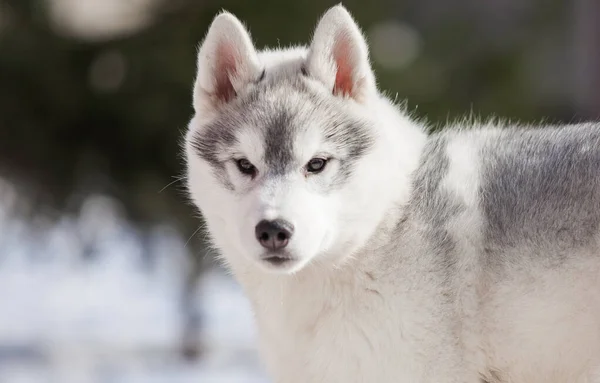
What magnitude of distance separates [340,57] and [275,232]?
0.90m

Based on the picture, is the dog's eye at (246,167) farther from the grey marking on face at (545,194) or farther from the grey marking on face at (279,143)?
the grey marking on face at (545,194)

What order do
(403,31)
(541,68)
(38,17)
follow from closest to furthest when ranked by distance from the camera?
(38,17)
(403,31)
(541,68)

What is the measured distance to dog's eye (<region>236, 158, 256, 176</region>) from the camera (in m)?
3.53

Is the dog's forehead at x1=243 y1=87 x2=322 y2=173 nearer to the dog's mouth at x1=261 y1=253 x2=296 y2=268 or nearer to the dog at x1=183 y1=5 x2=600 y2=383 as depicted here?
the dog at x1=183 y1=5 x2=600 y2=383

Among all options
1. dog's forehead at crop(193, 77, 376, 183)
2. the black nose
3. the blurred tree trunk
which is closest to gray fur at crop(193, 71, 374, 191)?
dog's forehead at crop(193, 77, 376, 183)

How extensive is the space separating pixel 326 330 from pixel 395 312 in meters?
0.28

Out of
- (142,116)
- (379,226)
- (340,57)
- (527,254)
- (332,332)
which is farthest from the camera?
→ (142,116)

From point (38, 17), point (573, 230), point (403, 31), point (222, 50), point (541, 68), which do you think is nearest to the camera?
point (573, 230)

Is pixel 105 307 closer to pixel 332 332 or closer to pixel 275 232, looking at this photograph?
pixel 332 332

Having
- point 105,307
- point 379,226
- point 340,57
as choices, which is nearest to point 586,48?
point 105,307

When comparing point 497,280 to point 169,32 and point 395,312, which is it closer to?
point 395,312

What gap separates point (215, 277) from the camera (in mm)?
11078

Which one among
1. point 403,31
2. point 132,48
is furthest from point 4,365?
point 403,31

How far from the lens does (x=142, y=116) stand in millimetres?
8969
